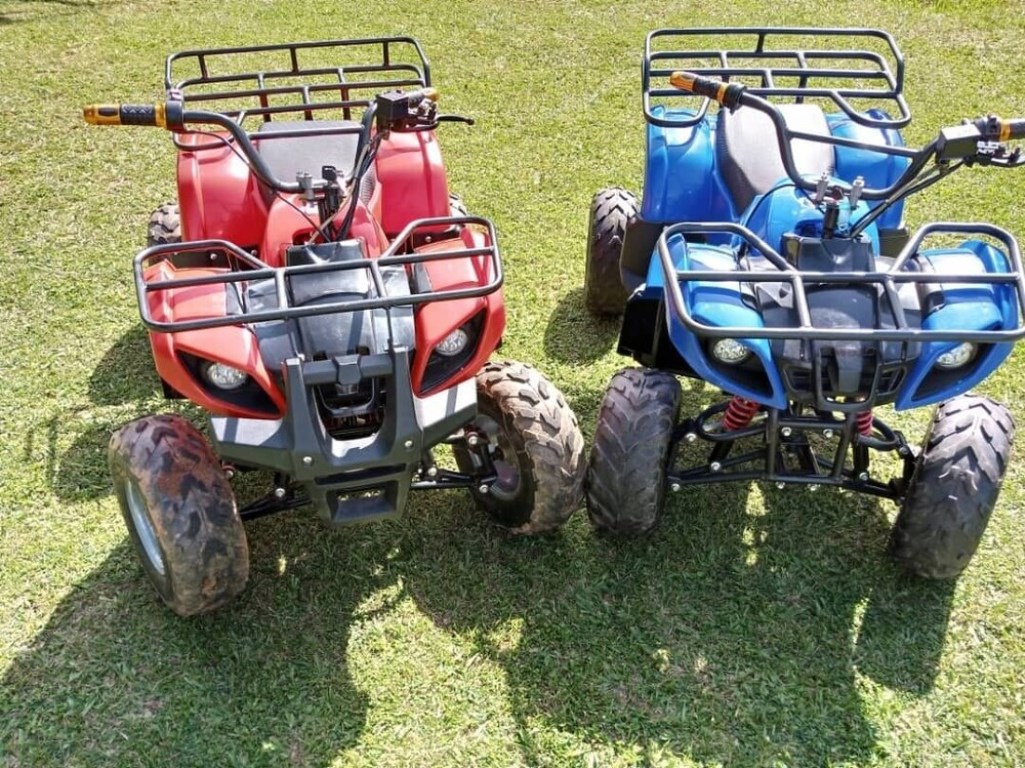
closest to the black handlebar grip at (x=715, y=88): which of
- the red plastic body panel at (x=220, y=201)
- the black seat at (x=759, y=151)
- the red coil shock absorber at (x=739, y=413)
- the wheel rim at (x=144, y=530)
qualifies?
the black seat at (x=759, y=151)

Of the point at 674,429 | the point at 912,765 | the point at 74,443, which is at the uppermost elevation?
the point at 674,429

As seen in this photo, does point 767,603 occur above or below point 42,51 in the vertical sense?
below

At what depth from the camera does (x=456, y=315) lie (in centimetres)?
301

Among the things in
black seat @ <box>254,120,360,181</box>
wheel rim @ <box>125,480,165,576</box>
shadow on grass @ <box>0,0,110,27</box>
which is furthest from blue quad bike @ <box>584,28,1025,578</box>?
shadow on grass @ <box>0,0,110,27</box>

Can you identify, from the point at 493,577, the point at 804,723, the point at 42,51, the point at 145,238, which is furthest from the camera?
the point at 42,51

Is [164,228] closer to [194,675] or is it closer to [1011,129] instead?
[194,675]

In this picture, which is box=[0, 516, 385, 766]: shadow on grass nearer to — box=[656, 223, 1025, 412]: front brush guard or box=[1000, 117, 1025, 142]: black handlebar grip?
box=[656, 223, 1025, 412]: front brush guard

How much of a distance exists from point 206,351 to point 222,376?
0.43 feet

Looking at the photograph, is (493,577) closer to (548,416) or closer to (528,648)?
(528,648)

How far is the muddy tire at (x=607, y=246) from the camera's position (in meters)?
4.60

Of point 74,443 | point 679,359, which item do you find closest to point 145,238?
point 74,443

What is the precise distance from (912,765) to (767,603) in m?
0.70

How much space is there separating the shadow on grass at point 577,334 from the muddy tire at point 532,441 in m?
1.29

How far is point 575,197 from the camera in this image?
6.00 meters
